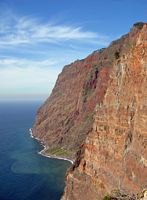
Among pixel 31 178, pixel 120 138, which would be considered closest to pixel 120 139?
pixel 120 138

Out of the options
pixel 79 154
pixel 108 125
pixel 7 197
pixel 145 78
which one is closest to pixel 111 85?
pixel 108 125

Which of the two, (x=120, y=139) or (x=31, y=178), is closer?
(x=120, y=139)

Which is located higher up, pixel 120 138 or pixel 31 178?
pixel 120 138

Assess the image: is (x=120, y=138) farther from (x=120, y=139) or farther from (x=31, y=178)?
(x=31, y=178)

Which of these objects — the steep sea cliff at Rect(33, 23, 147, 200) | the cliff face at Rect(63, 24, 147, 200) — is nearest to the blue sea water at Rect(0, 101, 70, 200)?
the cliff face at Rect(63, 24, 147, 200)

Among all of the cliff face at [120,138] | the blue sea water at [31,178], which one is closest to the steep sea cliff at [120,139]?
the cliff face at [120,138]

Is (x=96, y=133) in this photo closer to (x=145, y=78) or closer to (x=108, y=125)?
(x=108, y=125)

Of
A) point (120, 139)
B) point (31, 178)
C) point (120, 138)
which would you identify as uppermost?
point (120, 138)

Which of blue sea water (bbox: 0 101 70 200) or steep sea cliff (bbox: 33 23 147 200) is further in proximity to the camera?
blue sea water (bbox: 0 101 70 200)

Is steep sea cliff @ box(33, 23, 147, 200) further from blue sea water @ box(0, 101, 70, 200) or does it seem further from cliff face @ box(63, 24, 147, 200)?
blue sea water @ box(0, 101, 70, 200)
